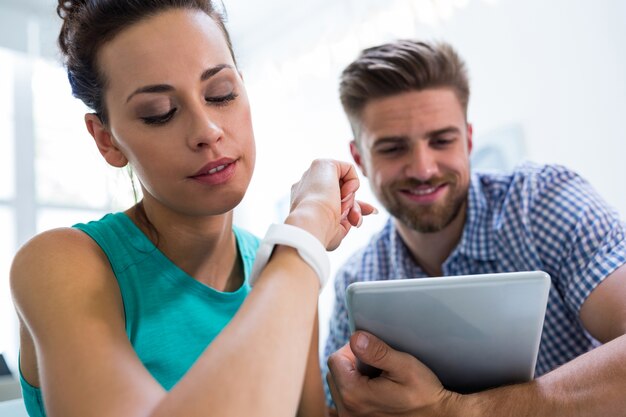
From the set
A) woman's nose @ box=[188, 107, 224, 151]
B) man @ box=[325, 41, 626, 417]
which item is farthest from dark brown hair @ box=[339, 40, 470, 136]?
woman's nose @ box=[188, 107, 224, 151]

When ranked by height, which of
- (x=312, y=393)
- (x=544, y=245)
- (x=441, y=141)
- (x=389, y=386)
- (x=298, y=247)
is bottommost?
(x=312, y=393)

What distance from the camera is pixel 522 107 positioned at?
10.0ft

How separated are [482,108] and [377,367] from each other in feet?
8.30

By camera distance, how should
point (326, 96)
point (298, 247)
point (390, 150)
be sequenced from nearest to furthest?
point (298, 247), point (390, 150), point (326, 96)

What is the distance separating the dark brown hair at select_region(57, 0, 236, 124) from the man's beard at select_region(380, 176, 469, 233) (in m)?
0.93

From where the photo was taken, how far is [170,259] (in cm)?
121

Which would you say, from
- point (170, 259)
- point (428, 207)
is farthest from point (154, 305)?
point (428, 207)

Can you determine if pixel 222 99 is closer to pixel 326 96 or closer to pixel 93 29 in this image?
pixel 93 29

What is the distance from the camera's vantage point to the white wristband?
827 mm

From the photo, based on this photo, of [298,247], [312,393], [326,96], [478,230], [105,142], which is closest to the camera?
[298,247]

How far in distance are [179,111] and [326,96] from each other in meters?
3.42

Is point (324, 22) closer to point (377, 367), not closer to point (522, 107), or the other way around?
point (522, 107)

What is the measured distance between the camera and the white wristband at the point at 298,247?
83 cm

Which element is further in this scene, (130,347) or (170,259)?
(170,259)
